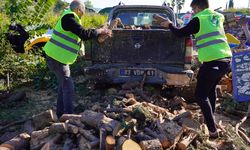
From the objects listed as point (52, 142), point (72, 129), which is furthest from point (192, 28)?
point (52, 142)

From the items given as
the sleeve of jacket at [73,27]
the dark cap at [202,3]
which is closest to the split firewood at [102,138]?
the sleeve of jacket at [73,27]

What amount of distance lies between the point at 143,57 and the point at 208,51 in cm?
194

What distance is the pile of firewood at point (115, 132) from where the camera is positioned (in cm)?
420

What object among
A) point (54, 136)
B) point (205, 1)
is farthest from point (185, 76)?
point (54, 136)

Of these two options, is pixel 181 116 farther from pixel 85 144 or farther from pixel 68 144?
pixel 68 144

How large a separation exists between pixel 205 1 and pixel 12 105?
3.89m

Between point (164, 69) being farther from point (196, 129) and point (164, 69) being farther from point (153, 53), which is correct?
point (196, 129)

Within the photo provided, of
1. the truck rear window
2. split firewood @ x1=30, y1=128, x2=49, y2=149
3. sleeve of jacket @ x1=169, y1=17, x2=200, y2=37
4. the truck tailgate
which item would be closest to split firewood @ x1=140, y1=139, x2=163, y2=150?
split firewood @ x1=30, y1=128, x2=49, y2=149

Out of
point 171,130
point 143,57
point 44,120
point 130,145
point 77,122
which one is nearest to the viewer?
point 130,145

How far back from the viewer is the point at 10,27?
6.71 m

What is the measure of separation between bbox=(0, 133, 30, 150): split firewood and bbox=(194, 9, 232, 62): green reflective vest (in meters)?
2.51

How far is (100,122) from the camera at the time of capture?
4.48 metres

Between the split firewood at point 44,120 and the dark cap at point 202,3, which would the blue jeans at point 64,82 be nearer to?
the split firewood at point 44,120

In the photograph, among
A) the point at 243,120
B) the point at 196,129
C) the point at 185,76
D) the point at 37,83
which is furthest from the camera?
the point at 37,83
